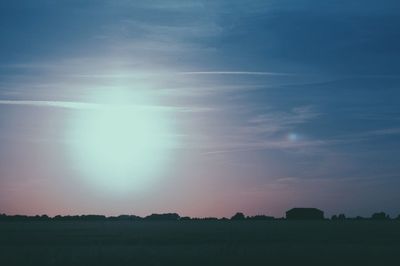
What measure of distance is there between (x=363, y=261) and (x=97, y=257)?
55.0 ft

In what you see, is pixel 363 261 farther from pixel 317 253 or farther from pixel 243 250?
pixel 243 250

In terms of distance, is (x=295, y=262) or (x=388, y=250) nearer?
(x=295, y=262)

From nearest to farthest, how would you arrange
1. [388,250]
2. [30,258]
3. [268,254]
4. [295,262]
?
[295,262] < [30,258] < [268,254] < [388,250]

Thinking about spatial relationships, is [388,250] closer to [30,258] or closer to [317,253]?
[317,253]

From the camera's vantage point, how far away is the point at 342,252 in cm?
5194

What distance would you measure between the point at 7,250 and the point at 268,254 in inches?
772

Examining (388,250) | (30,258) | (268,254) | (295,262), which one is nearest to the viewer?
(295,262)

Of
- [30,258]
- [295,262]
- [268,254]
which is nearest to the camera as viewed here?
[295,262]

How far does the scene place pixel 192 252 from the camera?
5275 cm

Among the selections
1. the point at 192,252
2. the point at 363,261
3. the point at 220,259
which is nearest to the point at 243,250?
the point at 192,252

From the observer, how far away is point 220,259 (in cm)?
4619

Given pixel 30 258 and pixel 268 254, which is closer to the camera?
pixel 30 258

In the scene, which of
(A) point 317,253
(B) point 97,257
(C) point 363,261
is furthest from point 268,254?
(B) point 97,257

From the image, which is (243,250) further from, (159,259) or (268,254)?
(159,259)
